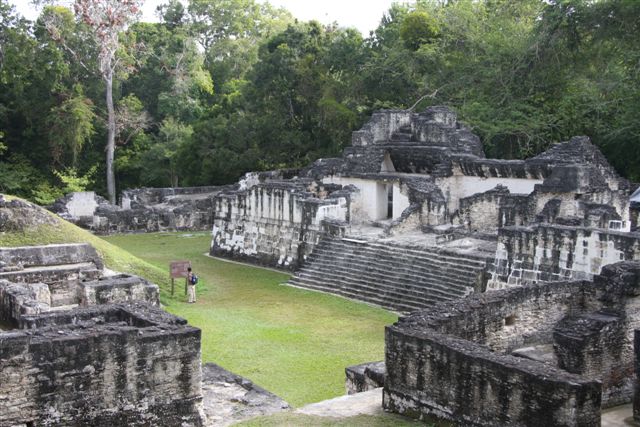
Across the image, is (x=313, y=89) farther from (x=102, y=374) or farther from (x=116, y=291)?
(x=102, y=374)

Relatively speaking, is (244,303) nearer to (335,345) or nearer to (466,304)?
(335,345)

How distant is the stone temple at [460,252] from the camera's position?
909 centimetres

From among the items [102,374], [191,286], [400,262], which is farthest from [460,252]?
Answer: [102,374]

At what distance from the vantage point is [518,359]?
8.84 metres

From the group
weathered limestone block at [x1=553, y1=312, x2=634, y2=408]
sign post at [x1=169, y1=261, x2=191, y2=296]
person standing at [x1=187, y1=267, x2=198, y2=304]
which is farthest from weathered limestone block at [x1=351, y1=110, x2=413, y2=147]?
weathered limestone block at [x1=553, y1=312, x2=634, y2=408]

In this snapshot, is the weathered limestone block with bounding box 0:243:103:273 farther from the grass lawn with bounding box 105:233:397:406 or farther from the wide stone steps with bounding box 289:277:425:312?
the wide stone steps with bounding box 289:277:425:312

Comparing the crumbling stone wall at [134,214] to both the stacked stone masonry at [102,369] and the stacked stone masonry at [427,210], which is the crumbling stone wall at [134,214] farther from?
the stacked stone masonry at [102,369]

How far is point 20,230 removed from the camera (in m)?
18.8

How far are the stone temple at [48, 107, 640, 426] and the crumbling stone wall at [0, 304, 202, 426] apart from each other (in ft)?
8.60

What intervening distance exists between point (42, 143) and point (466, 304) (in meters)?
32.2

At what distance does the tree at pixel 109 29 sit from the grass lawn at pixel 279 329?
15664 millimetres

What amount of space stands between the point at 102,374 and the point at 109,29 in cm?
2902

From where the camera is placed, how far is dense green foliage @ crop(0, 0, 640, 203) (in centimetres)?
2933

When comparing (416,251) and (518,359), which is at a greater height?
(416,251)
